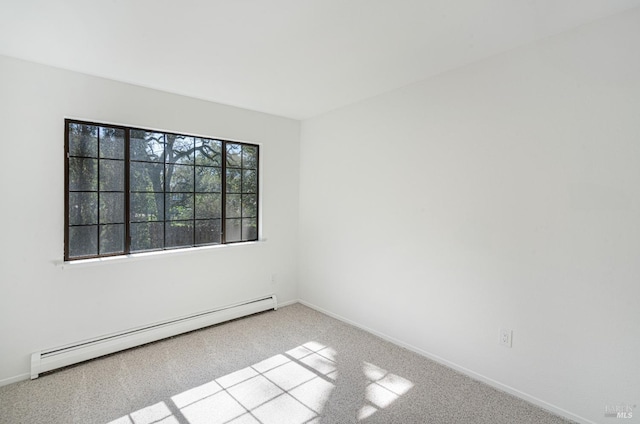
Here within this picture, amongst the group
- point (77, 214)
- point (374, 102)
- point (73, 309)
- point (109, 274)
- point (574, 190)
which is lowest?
point (73, 309)

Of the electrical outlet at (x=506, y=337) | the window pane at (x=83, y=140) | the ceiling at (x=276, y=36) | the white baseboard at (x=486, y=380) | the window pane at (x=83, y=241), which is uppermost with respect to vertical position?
the ceiling at (x=276, y=36)

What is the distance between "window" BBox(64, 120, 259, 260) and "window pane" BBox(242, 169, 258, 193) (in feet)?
0.04

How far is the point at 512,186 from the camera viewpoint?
7.64ft

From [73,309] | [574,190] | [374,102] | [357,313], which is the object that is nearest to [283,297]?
[357,313]

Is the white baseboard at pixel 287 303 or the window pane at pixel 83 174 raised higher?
the window pane at pixel 83 174

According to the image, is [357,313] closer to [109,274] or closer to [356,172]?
[356,172]

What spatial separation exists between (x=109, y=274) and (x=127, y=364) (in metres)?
0.80

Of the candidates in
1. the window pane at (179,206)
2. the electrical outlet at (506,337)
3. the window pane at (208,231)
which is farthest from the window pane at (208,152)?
the electrical outlet at (506,337)

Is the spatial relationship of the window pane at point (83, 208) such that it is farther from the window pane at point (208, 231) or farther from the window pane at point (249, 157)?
the window pane at point (249, 157)

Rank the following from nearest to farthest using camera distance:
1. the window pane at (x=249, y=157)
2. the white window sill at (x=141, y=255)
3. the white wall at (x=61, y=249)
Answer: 1. the white wall at (x=61, y=249)
2. the white window sill at (x=141, y=255)
3. the window pane at (x=249, y=157)

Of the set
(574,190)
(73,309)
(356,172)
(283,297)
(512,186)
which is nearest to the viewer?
(574,190)

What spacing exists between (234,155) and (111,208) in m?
1.40

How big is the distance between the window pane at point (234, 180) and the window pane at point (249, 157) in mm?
129

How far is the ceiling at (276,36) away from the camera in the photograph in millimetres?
1812
